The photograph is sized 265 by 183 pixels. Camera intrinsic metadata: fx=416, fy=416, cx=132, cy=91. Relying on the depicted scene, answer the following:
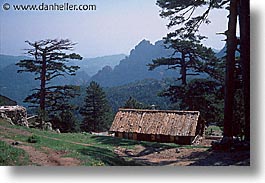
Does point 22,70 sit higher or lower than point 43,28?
lower

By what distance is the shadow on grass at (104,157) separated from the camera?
4.00 m

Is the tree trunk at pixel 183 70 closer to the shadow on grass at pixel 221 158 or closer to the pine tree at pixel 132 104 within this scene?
the pine tree at pixel 132 104

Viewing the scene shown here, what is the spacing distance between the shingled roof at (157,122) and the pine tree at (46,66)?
2.08ft

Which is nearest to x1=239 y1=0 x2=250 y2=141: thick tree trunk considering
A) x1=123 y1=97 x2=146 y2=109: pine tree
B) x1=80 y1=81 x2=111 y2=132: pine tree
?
x1=123 y1=97 x2=146 y2=109: pine tree

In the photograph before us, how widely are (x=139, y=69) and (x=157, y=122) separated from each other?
57 centimetres

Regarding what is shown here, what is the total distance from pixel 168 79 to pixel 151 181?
1033mm

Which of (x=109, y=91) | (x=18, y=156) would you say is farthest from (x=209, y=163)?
(x=18, y=156)

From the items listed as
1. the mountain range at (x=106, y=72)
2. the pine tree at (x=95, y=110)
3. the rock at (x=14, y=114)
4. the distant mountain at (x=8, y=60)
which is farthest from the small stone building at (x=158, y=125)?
the distant mountain at (x=8, y=60)

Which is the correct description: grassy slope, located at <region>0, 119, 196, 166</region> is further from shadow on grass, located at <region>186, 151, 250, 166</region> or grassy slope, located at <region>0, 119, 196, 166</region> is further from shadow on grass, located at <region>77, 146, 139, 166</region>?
shadow on grass, located at <region>186, 151, 250, 166</region>

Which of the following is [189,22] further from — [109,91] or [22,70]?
[22,70]

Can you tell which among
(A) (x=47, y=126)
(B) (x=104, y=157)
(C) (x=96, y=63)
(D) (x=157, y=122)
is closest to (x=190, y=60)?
(D) (x=157, y=122)

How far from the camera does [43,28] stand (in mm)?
4059

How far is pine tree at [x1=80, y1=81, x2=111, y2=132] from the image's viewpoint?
4234mm

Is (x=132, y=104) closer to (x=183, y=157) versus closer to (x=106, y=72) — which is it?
(x=106, y=72)
